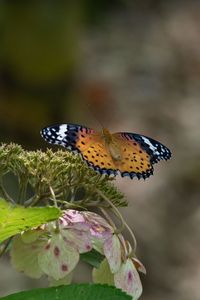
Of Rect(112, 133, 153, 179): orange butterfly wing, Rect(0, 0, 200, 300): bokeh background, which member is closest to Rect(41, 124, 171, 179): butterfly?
Rect(112, 133, 153, 179): orange butterfly wing

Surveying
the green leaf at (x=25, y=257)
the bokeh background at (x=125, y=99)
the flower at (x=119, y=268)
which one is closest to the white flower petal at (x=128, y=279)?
the flower at (x=119, y=268)

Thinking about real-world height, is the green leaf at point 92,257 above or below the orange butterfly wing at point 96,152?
below

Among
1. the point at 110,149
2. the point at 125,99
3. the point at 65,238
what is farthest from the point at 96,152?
the point at 125,99

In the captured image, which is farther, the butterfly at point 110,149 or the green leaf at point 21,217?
the butterfly at point 110,149

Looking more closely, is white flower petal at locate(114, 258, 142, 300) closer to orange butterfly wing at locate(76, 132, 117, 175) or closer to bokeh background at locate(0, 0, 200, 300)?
orange butterfly wing at locate(76, 132, 117, 175)

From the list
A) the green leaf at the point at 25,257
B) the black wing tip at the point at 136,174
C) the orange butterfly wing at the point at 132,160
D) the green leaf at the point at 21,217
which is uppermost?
the orange butterfly wing at the point at 132,160

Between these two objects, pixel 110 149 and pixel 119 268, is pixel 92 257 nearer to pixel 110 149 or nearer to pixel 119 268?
pixel 119 268

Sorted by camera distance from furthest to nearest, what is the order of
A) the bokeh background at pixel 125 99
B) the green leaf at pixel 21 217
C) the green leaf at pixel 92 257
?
the bokeh background at pixel 125 99 < the green leaf at pixel 92 257 < the green leaf at pixel 21 217

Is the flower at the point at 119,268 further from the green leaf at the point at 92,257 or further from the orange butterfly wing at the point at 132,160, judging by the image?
the orange butterfly wing at the point at 132,160
